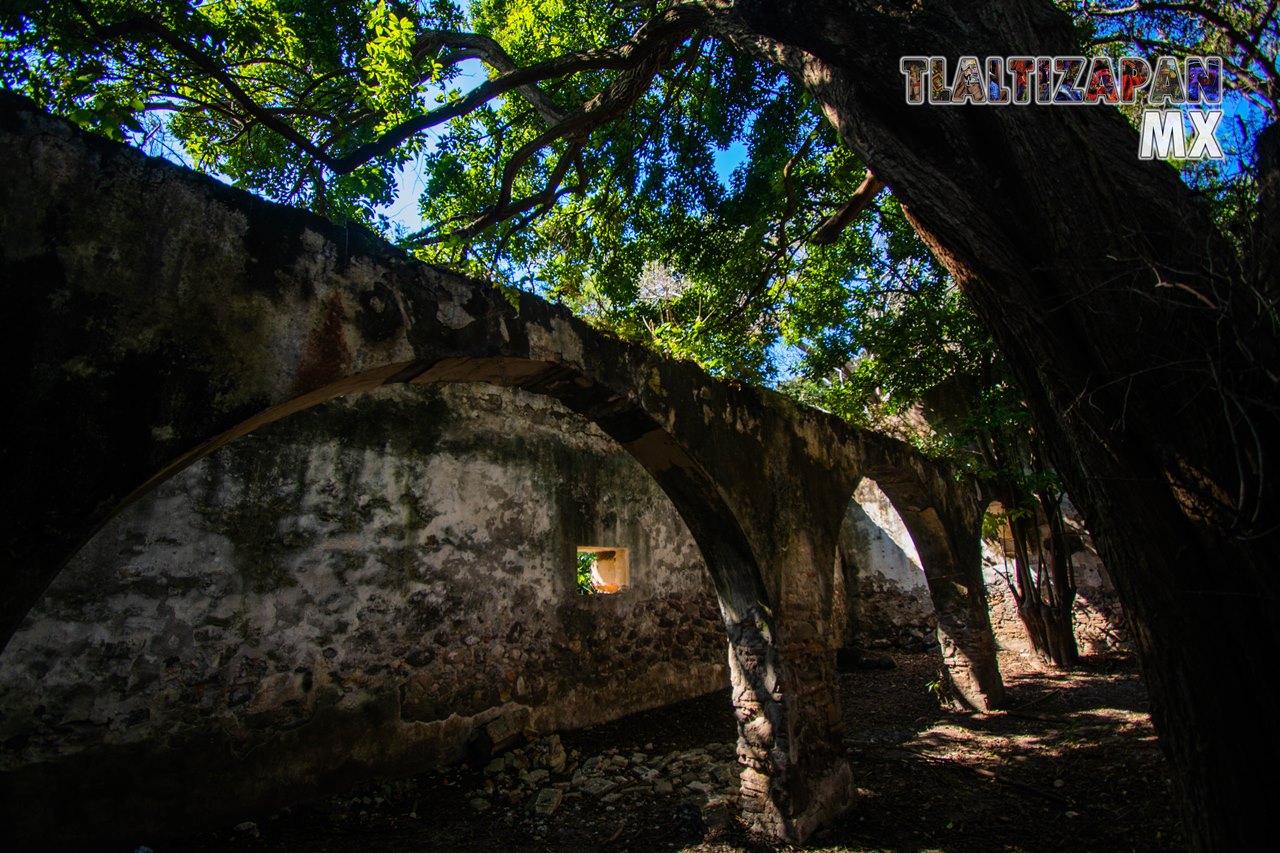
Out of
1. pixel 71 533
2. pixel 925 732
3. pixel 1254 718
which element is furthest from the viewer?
pixel 925 732

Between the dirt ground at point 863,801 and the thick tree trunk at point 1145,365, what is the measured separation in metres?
1.96

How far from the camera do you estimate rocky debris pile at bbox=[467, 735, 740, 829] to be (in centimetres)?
446

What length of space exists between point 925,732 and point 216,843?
17.8 ft

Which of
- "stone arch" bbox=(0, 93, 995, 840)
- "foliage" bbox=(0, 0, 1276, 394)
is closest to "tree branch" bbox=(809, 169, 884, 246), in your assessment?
"foliage" bbox=(0, 0, 1276, 394)

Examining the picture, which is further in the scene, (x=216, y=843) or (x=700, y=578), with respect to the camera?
(x=700, y=578)

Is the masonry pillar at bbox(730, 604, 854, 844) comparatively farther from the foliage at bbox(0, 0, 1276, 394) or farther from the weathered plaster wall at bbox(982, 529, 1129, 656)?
the weathered plaster wall at bbox(982, 529, 1129, 656)

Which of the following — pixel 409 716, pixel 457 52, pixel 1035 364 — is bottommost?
pixel 409 716

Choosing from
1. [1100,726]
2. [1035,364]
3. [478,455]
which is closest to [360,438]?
[478,455]

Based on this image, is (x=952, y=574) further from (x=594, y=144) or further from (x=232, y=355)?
(x=232, y=355)

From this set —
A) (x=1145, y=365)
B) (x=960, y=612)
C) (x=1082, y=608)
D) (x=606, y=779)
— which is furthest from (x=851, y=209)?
(x=1082, y=608)

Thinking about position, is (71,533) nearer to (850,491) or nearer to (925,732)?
(850,491)

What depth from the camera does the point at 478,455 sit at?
597cm

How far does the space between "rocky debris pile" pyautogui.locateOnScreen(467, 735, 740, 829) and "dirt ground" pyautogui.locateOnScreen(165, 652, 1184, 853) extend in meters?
0.02

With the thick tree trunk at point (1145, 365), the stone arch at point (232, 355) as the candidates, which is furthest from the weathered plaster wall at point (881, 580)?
the thick tree trunk at point (1145, 365)
